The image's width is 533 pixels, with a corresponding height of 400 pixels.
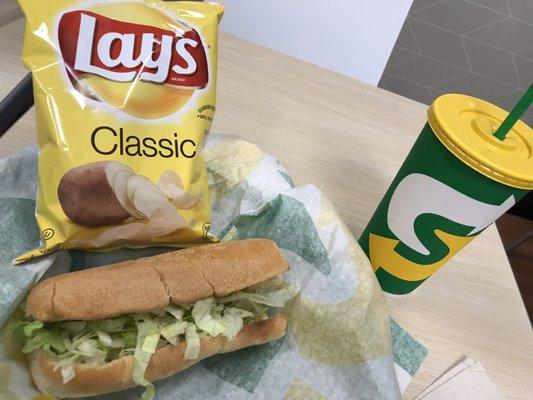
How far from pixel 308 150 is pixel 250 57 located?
0.30 m

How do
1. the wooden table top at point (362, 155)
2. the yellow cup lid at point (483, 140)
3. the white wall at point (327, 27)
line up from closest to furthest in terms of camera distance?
the yellow cup lid at point (483, 140) → the wooden table top at point (362, 155) → the white wall at point (327, 27)

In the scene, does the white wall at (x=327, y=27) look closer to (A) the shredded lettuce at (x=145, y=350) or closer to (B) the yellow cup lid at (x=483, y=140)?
→ (B) the yellow cup lid at (x=483, y=140)

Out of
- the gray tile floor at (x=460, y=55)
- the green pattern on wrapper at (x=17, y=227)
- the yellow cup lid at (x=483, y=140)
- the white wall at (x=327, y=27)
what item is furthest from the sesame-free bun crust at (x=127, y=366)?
the gray tile floor at (x=460, y=55)

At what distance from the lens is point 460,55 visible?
264 cm

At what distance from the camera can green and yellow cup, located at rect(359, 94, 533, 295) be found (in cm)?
63

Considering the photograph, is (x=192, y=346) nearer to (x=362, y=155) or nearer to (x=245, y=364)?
(x=245, y=364)

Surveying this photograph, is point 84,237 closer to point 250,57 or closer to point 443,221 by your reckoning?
point 443,221

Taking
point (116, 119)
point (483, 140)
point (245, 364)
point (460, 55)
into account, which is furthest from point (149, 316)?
point (460, 55)

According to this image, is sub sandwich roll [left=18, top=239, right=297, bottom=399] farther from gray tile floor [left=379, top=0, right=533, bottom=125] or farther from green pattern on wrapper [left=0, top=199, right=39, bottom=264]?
gray tile floor [left=379, top=0, right=533, bottom=125]

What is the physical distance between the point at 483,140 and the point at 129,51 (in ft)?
1.51

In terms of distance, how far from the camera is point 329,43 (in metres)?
1.56

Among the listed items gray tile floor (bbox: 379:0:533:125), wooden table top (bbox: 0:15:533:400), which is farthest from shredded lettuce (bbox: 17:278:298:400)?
gray tile floor (bbox: 379:0:533:125)

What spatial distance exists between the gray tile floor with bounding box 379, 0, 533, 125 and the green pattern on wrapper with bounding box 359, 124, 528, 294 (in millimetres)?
1992

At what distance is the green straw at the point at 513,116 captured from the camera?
623 millimetres
